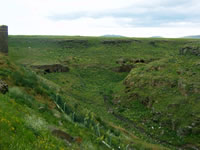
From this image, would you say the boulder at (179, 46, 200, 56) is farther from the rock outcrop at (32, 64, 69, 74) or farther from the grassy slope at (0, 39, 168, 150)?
the grassy slope at (0, 39, 168, 150)

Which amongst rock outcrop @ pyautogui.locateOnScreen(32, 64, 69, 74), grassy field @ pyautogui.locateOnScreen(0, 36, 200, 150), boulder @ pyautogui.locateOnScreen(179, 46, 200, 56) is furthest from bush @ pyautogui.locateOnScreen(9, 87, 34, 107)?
boulder @ pyautogui.locateOnScreen(179, 46, 200, 56)

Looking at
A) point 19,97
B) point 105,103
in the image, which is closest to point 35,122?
point 19,97

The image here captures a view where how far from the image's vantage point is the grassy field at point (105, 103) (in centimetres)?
873

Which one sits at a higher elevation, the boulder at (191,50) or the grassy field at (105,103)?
the boulder at (191,50)

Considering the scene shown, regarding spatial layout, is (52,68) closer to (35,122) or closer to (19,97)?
(19,97)

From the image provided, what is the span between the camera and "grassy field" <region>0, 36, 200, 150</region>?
344 inches

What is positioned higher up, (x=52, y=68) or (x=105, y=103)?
(x=52, y=68)

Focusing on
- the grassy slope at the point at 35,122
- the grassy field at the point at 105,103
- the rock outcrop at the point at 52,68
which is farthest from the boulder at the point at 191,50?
the grassy slope at the point at 35,122

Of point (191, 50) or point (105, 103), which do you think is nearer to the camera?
point (105, 103)

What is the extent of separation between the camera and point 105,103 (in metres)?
27.9

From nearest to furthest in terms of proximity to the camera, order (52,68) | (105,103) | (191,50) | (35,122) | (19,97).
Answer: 1. (35,122)
2. (19,97)
3. (105,103)
4. (191,50)
5. (52,68)

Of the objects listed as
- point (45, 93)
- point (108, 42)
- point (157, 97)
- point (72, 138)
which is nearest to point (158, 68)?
point (157, 97)

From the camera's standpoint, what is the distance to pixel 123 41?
2581 inches

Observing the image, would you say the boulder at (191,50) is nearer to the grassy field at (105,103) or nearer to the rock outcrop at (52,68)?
the grassy field at (105,103)
